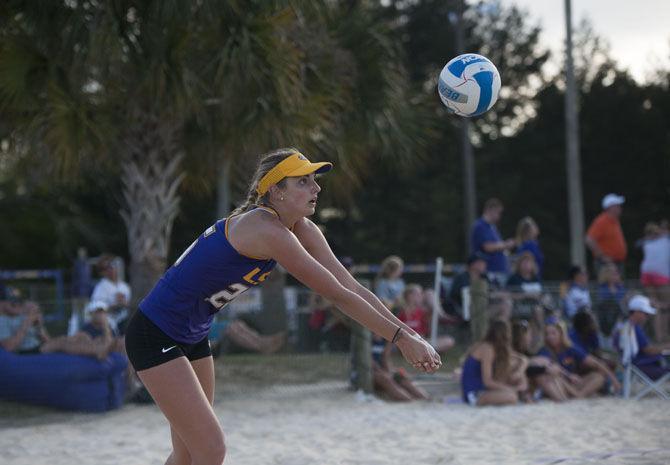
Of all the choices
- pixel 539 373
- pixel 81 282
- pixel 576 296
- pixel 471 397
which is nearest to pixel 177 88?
pixel 471 397

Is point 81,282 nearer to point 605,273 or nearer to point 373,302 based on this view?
point 605,273

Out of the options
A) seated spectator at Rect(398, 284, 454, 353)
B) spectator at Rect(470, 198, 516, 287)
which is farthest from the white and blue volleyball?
spectator at Rect(470, 198, 516, 287)

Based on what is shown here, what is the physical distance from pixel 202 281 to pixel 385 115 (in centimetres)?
766

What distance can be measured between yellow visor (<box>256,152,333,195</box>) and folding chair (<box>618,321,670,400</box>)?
22.0 ft

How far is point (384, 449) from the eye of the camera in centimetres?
700

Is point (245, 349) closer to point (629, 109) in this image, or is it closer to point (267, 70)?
point (267, 70)

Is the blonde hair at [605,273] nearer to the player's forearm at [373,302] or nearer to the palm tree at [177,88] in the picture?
the palm tree at [177,88]

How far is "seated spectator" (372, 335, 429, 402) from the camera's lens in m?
10.0

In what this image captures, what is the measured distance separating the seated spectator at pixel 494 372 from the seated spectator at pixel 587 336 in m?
1.16

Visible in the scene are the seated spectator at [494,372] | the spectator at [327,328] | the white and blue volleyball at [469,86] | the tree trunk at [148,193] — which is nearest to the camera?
the white and blue volleyball at [469,86]

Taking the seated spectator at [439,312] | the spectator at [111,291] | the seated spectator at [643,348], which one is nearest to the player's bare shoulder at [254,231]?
the spectator at [111,291]

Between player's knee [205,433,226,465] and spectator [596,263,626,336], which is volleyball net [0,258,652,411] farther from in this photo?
player's knee [205,433,226,465]

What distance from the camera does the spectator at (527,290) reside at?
10969 millimetres

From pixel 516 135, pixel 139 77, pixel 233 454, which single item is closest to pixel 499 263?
pixel 139 77
